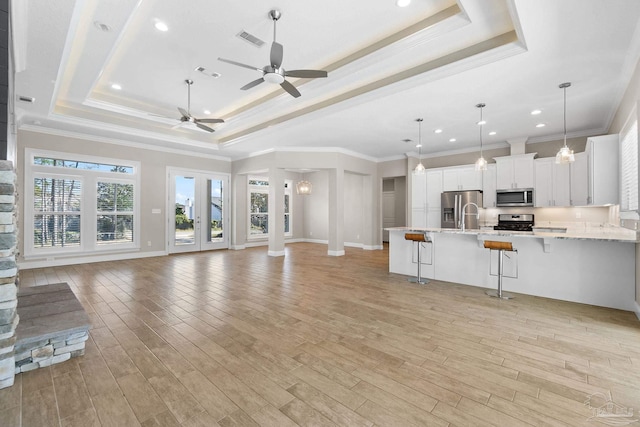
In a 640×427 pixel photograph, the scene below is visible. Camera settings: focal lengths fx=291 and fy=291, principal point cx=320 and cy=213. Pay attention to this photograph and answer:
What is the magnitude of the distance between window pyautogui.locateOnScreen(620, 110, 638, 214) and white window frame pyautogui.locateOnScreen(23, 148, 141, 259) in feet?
30.2

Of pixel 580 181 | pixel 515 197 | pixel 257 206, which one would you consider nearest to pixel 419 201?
pixel 515 197

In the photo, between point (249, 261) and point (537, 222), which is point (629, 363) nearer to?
point (537, 222)

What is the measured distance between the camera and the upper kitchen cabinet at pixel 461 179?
7168mm

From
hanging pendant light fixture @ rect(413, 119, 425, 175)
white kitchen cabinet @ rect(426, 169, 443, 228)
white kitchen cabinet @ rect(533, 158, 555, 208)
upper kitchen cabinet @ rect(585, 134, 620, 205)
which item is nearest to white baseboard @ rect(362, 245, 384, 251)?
white kitchen cabinet @ rect(426, 169, 443, 228)

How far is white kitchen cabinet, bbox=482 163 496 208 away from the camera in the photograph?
22.7 feet

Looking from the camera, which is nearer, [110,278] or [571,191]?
[110,278]

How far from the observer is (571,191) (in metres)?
5.92

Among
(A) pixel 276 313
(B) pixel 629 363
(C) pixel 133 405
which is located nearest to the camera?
(C) pixel 133 405

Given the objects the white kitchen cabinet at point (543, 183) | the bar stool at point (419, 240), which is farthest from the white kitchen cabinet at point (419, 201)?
the bar stool at point (419, 240)

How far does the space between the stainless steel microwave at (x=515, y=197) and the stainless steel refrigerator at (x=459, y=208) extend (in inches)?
16.5

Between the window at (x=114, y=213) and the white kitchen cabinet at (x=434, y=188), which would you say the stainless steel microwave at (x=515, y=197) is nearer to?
the white kitchen cabinet at (x=434, y=188)

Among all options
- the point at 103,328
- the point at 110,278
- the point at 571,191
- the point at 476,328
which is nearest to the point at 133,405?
the point at 103,328

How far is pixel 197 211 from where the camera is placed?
27.8 feet

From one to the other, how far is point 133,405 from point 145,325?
142cm
